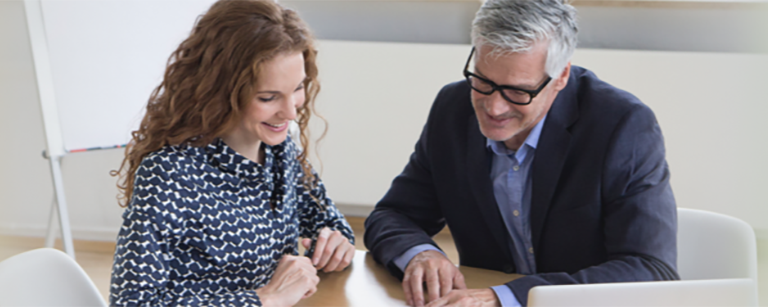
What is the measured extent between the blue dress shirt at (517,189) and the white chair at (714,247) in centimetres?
37

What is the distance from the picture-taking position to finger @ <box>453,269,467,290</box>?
1339 mm

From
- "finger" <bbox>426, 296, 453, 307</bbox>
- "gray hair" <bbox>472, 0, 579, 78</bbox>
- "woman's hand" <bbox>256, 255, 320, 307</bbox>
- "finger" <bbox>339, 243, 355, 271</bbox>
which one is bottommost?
"finger" <bbox>339, 243, 355, 271</bbox>

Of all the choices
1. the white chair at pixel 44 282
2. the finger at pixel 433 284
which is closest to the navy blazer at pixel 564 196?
the finger at pixel 433 284

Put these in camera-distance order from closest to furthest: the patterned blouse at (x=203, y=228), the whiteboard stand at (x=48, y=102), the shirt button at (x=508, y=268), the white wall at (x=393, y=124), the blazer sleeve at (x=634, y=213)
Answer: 1. the patterned blouse at (x=203, y=228)
2. the blazer sleeve at (x=634, y=213)
3. the shirt button at (x=508, y=268)
4. the whiteboard stand at (x=48, y=102)
5. the white wall at (x=393, y=124)

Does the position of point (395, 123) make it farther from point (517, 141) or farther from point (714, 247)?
point (714, 247)

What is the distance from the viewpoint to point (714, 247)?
153 cm

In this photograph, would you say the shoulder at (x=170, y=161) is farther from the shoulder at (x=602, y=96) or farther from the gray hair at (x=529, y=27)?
the shoulder at (x=602, y=96)

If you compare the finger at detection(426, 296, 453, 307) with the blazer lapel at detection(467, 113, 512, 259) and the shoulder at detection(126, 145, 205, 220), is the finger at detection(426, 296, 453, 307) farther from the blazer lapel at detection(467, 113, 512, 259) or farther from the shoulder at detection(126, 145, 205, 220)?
the shoulder at detection(126, 145, 205, 220)

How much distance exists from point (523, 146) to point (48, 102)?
1681mm

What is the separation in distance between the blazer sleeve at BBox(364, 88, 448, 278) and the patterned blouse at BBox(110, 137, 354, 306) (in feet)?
0.65

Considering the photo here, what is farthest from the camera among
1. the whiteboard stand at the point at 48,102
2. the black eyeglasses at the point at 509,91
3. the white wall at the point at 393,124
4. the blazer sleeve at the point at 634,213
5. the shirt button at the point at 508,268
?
the white wall at the point at 393,124

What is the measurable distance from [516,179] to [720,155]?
2.15 metres

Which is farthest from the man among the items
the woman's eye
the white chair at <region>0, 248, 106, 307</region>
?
the white chair at <region>0, 248, 106, 307</region>

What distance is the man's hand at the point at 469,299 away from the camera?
1.22m
